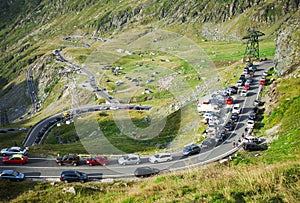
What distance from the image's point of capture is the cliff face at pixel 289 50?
88.8 m

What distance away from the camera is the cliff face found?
88.8 meters

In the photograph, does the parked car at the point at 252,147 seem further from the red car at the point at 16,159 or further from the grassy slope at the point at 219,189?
the red car at the point at 16,159

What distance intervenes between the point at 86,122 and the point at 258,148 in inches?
3791

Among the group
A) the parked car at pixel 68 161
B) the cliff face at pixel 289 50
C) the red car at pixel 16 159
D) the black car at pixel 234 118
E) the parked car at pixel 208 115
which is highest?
the cliff face at pixel 289 50

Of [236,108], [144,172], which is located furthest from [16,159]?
[236,108]

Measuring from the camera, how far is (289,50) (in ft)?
300

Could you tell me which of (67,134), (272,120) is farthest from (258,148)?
(67,134)

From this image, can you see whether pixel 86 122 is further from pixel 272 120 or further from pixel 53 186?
pixel 53 186

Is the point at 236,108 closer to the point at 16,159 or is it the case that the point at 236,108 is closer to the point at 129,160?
the point at 129,160

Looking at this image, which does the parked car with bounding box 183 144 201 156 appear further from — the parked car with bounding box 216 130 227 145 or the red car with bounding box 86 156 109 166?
the red car with bounding box 86 156 109 166

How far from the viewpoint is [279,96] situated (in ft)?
253

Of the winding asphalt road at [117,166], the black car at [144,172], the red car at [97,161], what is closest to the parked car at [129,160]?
the winding asphalt road at [117,166]

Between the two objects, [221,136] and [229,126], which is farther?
[229,126]

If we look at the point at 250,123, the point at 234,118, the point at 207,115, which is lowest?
the point at 250,123
